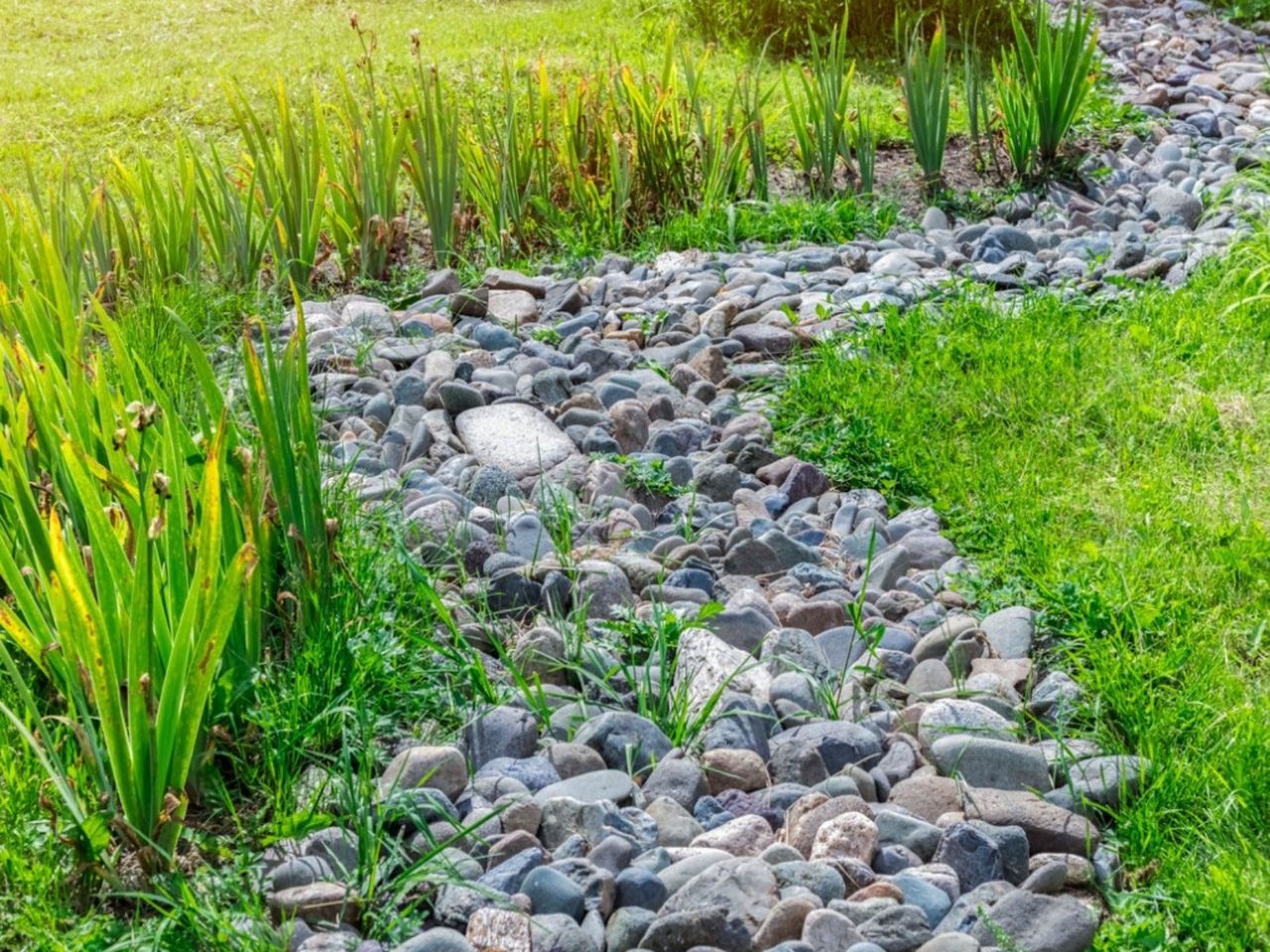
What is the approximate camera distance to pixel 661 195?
546cm

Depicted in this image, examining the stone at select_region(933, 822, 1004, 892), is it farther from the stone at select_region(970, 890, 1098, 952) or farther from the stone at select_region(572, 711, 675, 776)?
the stone at select_region(572, 711, 675, 776)

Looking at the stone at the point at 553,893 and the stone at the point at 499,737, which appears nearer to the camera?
the stone at the point at 553,893

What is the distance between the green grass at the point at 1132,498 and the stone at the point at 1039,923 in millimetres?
47

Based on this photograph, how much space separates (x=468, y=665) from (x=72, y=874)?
0.78 meters

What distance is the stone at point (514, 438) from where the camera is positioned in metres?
3.67

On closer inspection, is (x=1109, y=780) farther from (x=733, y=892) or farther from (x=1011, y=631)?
(x=733, y=892)

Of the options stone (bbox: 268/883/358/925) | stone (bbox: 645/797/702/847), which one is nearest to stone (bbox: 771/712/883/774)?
stone (bbox: 645/797/702/847)

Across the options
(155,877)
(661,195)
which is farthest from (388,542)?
(661,195)

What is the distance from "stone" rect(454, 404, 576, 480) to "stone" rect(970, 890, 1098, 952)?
177 centimetres

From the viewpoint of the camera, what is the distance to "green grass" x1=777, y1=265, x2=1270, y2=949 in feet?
7.49

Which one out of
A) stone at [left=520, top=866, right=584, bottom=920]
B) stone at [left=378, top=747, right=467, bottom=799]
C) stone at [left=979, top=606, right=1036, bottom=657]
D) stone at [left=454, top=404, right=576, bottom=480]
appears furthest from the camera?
stone at [left=454, top=404, right=576, bottom=480]

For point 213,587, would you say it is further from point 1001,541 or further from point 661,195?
point 661,195

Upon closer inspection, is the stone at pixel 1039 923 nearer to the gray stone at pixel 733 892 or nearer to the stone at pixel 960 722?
the gray stone at pixel 733 892

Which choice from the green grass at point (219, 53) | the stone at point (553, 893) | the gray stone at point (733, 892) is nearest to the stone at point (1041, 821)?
the gray stone at point (733, 892)
